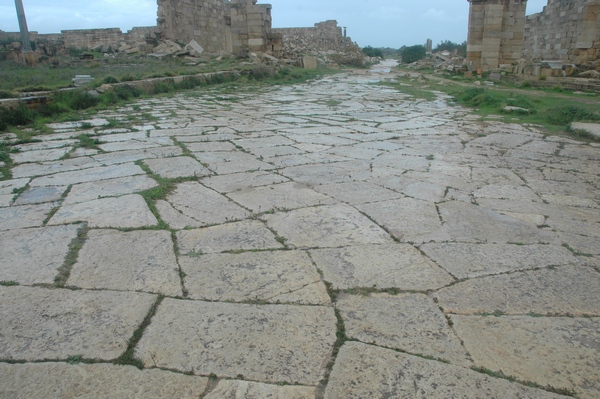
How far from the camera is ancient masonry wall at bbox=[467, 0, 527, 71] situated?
14.2 meters

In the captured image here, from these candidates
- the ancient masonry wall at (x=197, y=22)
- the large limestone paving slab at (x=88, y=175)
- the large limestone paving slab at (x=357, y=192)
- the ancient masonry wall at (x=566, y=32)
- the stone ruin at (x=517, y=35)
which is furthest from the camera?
the ancient masonry wall at (x=197, y=22)

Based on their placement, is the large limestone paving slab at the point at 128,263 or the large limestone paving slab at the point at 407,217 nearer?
the large limestone paving slab at the point at 128,263

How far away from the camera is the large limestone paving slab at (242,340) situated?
147 cm

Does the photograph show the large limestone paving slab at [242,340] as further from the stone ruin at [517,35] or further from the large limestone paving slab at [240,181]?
the stone ruin at [517,35]

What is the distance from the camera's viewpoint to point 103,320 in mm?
1719

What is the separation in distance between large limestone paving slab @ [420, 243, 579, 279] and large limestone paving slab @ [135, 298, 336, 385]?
78 centimetres

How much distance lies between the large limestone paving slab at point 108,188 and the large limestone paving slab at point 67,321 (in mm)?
1232

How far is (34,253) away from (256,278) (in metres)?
1.21

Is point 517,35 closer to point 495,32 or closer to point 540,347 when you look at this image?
point 495,32

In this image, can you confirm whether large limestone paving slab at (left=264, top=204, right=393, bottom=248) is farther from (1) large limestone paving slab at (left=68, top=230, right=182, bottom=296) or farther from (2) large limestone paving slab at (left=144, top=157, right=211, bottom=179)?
(2) large limestone paving slab at (left=144, top=157, right=211, bottom=179)

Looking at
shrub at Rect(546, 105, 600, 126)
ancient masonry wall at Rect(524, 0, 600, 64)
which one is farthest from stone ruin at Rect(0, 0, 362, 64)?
shrub at Rect(546, 105, 600, 126)

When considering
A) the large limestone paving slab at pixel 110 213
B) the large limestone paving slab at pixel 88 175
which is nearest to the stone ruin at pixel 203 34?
the large limestone paving slab at pixel 88 175

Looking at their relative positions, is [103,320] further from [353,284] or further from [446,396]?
[446,396]

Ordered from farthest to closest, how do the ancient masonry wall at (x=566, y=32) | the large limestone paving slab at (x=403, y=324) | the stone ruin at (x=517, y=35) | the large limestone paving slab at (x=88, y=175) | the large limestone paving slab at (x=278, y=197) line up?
1. the stone ruin at (x=517, y=35)
2. the ancient masonry wall at (x=566, y=32)
3. the large limestone paving slab at (x=88, y=175)
4. the large limestone paving slab at (x=278, y=197)
5. the large limestone paving slab at (x=403, y=324)
